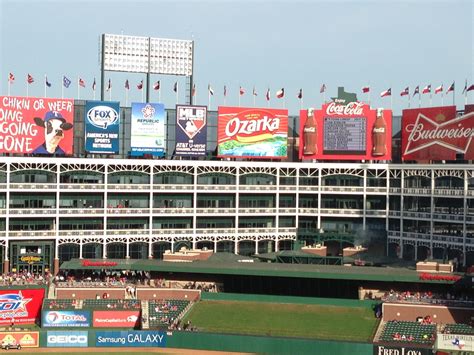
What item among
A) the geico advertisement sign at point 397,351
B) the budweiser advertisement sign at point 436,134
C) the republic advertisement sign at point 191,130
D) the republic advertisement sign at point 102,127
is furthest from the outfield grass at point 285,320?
the budweiser advertisement sign at point 436,134

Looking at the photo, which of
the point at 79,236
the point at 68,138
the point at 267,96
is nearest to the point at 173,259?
the point at 79,236

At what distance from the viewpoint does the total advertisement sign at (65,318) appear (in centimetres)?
8681

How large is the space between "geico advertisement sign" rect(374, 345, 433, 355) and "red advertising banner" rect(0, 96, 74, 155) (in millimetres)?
51064

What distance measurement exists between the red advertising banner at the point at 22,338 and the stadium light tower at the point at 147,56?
45836mm

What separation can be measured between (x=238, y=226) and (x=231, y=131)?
12715mm

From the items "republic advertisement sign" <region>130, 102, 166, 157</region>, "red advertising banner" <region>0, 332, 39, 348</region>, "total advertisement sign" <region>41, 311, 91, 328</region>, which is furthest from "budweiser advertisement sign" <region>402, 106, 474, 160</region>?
"red advertising banner" <region>0, 332, 39, 348</region>

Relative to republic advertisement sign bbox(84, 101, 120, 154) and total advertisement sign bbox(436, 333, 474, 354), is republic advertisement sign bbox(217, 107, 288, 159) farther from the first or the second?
total advertisement sign bbox(436, 333, 474, 354)

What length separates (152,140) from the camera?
380 ft

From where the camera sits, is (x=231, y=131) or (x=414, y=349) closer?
(x=414, y=349)

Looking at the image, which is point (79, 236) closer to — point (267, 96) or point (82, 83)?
point (82, 83)

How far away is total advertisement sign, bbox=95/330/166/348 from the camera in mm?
83375

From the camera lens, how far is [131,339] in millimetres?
84000

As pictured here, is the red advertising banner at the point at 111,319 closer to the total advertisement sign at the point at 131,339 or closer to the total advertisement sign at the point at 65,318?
the total advertisement sign at the point at 65,318

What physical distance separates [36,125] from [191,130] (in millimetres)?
19888
